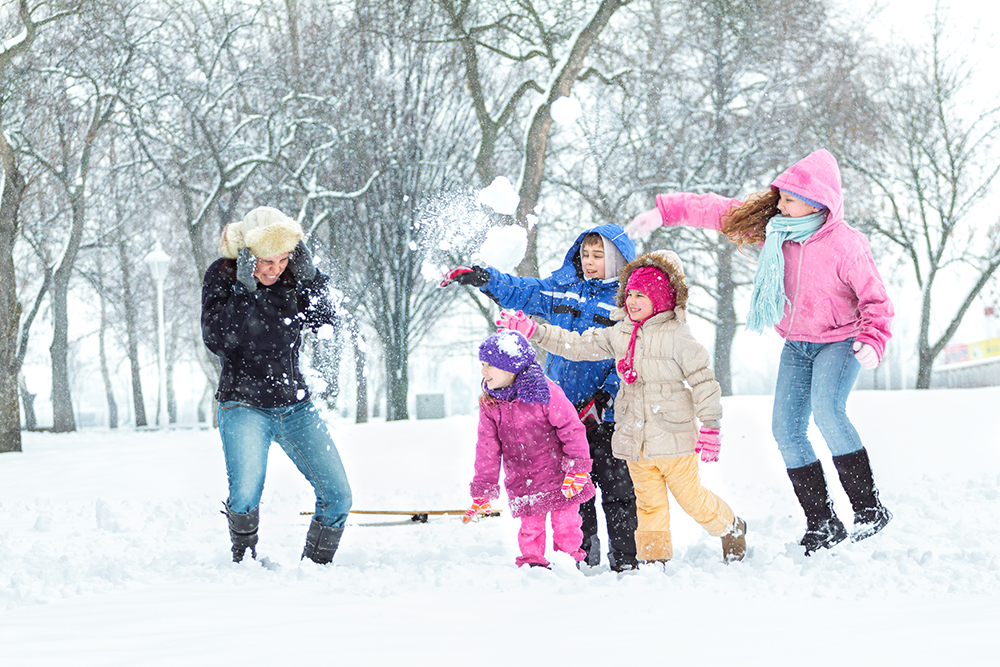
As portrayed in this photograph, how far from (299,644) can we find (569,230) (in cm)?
1464

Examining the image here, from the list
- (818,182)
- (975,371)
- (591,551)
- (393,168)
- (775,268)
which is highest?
Answer: (393,168)

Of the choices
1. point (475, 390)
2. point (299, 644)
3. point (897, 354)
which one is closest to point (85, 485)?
point (299, 644)

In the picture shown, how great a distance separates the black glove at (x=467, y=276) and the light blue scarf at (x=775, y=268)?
4.27ft

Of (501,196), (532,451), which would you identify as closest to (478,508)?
(532,451)

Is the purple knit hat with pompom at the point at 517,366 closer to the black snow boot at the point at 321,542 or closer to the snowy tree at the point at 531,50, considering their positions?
the black snow boot at the point at 321,542

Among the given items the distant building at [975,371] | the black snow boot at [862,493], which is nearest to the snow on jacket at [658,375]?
the black snow boot at [862,493]

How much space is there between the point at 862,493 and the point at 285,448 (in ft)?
8.88

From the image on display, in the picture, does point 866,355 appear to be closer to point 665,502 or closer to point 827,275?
point 827,275

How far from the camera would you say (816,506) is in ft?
13.6

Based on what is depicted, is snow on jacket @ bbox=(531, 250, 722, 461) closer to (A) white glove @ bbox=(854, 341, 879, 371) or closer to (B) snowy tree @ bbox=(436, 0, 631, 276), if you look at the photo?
(A) white glove @ bbox=(854, 341, 879, 371)

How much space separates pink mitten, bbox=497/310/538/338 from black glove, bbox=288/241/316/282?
2.98 ft

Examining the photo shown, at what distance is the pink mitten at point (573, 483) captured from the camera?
3.88 m

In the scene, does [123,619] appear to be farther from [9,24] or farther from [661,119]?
[661,119]

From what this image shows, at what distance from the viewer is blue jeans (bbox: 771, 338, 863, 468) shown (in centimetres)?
397
